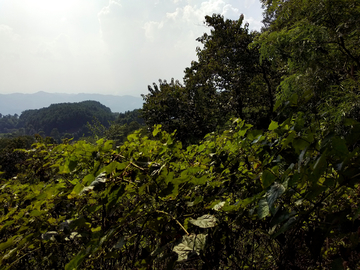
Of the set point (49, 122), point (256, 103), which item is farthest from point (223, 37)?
point (49, 122)

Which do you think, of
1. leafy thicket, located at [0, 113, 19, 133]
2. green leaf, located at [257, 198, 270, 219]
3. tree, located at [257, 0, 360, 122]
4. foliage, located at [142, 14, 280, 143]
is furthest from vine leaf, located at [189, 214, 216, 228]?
leafy thicket, located at [0, 113, 19, 133]

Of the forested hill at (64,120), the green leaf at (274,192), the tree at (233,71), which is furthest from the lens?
the forested hill at (64,120)

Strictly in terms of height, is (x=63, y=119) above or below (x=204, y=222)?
above

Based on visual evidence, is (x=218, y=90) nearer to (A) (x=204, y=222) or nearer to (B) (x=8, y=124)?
(A) (x=204, y=222)

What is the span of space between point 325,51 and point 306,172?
218 inches

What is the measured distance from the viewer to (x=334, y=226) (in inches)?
18.6

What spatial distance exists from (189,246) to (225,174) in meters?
0.72

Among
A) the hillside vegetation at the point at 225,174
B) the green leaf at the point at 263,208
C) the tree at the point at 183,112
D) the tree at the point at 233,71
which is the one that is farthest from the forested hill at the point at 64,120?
the green leaf at the point at 263,208

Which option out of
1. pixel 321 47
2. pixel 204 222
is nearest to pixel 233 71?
A: pixel 321 47

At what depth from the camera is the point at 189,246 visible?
531mm

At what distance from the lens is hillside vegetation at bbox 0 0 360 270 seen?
555mm

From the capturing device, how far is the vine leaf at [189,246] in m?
0.50

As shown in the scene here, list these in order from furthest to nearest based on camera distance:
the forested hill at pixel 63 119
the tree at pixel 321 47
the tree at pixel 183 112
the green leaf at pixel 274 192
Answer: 1. the forested hill at pixel 63 119
2. the tree at pixel 183 112
3. the tree at pixel 321 47
4. the green leaf at pixel 274 192

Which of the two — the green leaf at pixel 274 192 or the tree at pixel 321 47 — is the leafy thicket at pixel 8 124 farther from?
the green leaf at pixel 274 192
